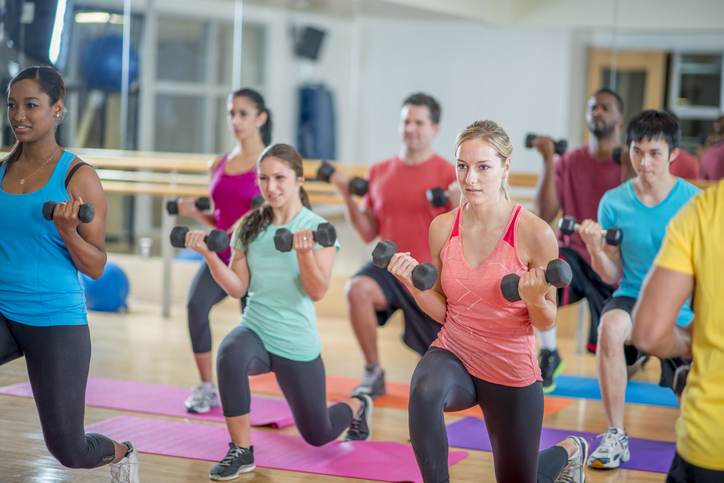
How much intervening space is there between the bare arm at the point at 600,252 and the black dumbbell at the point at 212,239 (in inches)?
46.3

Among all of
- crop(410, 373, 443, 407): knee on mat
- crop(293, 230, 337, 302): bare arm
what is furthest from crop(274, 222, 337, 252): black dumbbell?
crop(410, 373, 443, 407): knee on mat

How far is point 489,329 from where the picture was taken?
2766 mm

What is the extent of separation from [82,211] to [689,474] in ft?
5.30

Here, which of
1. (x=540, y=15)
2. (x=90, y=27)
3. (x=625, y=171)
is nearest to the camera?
(x=625, y=171)

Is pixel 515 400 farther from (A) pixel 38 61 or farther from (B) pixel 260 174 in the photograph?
(A) pixel 38 61

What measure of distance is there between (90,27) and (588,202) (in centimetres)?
304

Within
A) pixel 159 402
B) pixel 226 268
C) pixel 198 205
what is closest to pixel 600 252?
pixel 226 268

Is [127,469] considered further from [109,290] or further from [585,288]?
[109,290]

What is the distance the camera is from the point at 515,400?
2.72 m

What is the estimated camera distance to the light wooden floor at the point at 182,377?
11.0 ft

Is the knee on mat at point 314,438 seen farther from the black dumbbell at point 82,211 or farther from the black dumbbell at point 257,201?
the black dumbbell at point 82,211

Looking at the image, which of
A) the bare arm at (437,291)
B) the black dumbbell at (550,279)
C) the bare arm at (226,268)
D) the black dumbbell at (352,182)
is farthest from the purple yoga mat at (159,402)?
the black dumbbell at (550,279)

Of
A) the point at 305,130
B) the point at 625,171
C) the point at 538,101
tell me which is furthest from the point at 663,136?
the point at 305,130

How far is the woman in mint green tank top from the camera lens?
3.36m
